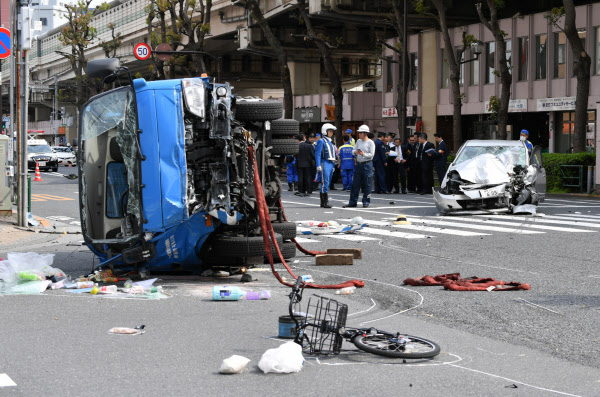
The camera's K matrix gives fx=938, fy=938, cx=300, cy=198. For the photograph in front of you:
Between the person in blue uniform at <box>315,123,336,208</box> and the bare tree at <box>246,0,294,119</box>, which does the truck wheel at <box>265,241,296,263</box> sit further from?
the bare tree at <box>246,0,294,119</box>

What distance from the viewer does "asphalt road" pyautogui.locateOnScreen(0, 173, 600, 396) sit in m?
6.16

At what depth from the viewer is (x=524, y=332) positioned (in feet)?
26.3

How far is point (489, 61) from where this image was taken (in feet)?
156

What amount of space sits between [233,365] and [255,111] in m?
6.19

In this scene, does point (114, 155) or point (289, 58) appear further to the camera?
point (289, 58)

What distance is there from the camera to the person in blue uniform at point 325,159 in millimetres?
A: 23328

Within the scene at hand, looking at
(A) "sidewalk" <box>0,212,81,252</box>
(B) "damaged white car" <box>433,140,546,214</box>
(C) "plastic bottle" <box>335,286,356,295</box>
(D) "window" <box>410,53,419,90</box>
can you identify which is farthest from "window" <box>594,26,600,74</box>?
(C) "plastic bottle" <box>335,286,356,295</box>

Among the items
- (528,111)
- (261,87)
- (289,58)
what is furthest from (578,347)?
(261,87)

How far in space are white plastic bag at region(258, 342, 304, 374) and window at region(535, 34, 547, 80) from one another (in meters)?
39.6

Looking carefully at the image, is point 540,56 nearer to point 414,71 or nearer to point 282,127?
point 414,71

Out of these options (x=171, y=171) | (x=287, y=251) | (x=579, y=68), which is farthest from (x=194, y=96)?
(x=579, y=68)

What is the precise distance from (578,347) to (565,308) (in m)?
1.78

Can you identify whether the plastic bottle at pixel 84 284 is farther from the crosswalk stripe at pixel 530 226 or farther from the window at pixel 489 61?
Result: the window at pixel 489 61

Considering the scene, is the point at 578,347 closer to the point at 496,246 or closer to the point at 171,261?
the point at 171,261
